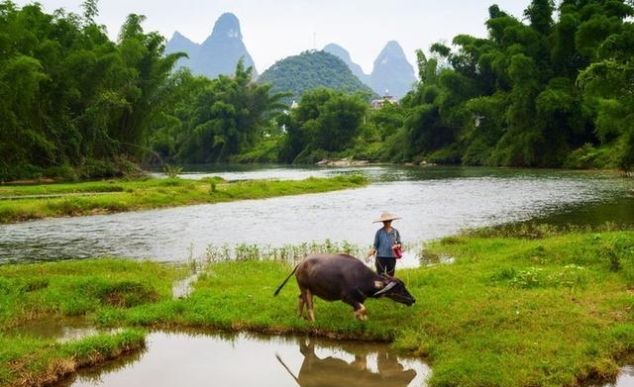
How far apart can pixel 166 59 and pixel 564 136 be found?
3934 cm

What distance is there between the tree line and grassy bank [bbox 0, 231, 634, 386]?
53.2 feet

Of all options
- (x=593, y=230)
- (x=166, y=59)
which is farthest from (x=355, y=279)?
(x=166, y=59)

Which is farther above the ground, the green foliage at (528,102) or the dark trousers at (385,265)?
the green foliage at (528,102)

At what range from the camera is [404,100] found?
104812 millimetres

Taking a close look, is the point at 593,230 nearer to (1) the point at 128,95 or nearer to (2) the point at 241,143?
(1) the point at 128,95

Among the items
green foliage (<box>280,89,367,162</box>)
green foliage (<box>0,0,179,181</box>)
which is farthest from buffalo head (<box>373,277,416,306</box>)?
green foliage (<box>280,89,367,162</box>)

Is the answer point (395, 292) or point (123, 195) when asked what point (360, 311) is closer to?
point (395, 292)

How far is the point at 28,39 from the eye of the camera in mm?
39188

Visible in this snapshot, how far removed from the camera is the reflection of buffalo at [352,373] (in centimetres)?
823

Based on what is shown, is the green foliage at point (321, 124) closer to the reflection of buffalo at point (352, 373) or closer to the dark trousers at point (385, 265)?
the dark trousers at point (385, 265)

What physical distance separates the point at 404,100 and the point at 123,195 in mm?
78781

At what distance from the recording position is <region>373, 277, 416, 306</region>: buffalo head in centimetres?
973

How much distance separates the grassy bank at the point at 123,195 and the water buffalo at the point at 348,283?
2059cm

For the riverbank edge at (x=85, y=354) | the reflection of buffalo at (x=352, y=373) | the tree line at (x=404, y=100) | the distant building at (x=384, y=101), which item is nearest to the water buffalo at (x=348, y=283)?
the reflection of buffalo at (x=352, y=373)
